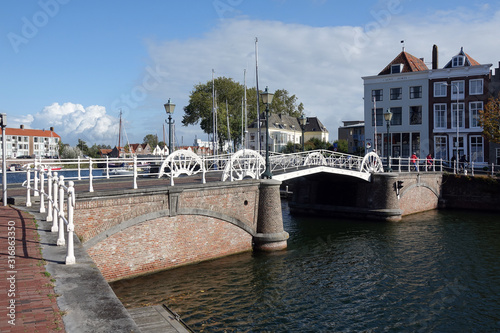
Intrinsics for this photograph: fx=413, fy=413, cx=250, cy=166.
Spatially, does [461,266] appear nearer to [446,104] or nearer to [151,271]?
[151,271]

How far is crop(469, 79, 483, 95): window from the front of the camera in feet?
139

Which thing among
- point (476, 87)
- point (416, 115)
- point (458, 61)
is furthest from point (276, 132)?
point (476, 87)

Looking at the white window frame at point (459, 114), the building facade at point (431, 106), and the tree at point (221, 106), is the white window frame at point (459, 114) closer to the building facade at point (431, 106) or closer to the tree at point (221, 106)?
the building facade at point (431, 106)

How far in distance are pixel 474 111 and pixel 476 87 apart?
2.47 m

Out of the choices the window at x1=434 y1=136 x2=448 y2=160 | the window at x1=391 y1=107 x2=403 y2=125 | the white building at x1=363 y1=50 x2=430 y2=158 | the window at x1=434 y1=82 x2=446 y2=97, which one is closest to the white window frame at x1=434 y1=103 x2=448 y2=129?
the white building at x1=363 y1=50 x2=430 y2=158

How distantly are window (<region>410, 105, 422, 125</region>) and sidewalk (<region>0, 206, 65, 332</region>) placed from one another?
43.8 m

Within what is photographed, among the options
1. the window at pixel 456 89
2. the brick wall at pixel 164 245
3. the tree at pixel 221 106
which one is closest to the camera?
the brick wall at pixel 164 245

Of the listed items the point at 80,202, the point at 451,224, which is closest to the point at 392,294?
the point at 80,202

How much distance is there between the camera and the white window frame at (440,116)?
44250 millimetres

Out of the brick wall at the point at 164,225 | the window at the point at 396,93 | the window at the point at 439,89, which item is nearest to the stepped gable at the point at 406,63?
the window at the point at 396,93

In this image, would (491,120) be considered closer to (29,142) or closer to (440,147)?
(440,147)

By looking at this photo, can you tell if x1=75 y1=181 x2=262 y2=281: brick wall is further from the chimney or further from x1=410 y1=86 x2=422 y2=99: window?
the chimney

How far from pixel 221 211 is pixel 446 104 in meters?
35.7

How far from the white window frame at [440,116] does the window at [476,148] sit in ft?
10.4
